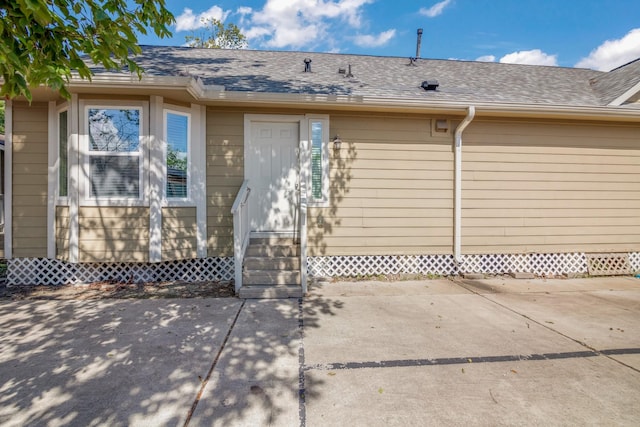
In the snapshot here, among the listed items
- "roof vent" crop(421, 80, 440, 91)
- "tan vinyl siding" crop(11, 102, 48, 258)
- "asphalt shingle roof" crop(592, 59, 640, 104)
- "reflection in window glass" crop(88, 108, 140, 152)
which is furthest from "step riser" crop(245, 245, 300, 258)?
"asphalt shingle roof" crop(592, 59, 640, 104)

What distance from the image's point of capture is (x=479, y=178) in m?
5.69

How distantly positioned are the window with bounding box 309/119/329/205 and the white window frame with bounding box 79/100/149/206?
8.19 feet

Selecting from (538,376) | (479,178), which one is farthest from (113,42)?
(479,178)

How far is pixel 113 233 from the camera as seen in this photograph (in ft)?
15.4

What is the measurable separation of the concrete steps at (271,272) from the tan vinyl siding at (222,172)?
605 mm

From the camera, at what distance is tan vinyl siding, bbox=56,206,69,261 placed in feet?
15.5

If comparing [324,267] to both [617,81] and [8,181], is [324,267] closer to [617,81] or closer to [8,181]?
[8,181]

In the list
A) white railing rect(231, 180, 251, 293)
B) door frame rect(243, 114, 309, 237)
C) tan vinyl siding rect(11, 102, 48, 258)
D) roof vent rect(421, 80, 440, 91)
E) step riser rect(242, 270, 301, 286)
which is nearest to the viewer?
white railing rect(231, 180, 251, 293)

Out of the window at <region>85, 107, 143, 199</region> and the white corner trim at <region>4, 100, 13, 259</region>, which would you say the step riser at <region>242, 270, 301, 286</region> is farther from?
the white corner trim at <region>4, 100, 13, 259</region>

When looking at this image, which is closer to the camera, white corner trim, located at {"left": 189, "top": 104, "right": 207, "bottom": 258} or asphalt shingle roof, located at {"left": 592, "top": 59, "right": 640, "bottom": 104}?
white corner trim, located at {"left": 189, "top": 104, "right": 207, "bottom": 258}

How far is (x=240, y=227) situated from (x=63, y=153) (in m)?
3.00

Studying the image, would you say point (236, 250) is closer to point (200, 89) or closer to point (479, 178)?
point (200, 89)

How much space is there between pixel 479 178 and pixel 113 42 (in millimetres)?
5521

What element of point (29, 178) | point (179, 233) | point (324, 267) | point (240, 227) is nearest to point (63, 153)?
point (29, 178)
